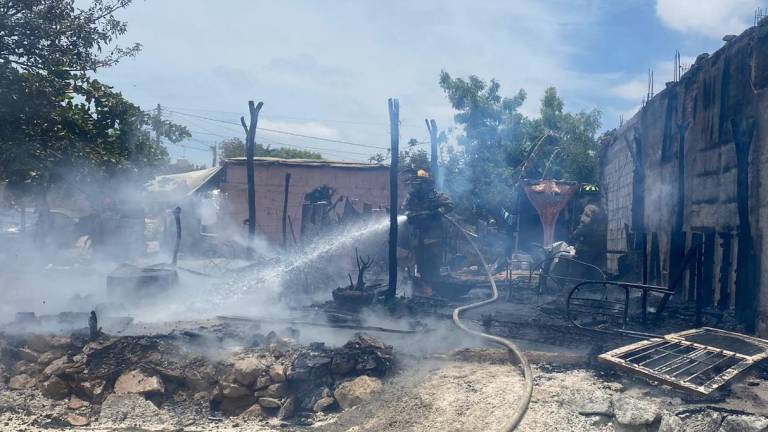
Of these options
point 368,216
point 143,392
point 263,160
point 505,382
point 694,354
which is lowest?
point 143,392

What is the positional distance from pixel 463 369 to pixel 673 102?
25.6 ft

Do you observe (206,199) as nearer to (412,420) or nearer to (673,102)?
(673,102)

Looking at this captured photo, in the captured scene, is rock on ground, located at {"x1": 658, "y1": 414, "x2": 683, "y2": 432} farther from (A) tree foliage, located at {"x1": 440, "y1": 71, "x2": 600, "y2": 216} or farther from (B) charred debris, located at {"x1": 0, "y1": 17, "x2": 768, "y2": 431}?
(A) tree foliage, located at {"x1": 440, "y1": 71, "x2": 600, "y2": 216}

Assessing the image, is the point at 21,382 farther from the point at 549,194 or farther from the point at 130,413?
the point at 549,194

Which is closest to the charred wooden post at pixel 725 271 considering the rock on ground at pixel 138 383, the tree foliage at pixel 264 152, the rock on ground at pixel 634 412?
the rock on ground at pixel 634 412

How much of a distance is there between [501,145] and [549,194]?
641 cm

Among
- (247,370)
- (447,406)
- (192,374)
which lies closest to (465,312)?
(447,406)

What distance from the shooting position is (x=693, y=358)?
6.25 meters

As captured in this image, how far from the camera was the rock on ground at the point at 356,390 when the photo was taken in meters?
7.33

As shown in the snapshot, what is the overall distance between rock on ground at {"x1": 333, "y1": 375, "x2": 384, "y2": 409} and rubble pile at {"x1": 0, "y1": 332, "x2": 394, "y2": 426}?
0.5 inches

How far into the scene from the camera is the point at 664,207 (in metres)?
12.0

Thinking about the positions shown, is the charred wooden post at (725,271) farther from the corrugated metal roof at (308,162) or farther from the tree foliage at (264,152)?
the tree foliage at (264,152)

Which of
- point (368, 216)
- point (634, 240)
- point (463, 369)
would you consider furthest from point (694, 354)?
point (368, 216)

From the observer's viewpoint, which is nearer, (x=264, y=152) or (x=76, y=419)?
(x=76, y=419)
